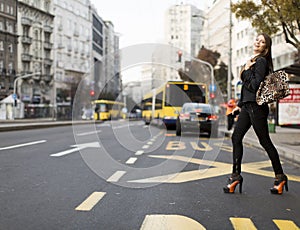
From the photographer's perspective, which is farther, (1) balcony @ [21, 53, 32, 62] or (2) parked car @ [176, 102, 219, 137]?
(1) balcony @ [21, 53, 32, 62]

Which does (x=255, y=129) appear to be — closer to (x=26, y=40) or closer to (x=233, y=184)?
(x=233, y=184)

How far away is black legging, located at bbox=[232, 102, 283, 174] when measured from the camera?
19.9ft

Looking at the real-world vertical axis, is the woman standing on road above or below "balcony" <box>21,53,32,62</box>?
below

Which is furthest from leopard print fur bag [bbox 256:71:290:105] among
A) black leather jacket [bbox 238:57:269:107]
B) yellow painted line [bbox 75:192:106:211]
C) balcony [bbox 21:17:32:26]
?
balcony [bbox 21:17:32:26]

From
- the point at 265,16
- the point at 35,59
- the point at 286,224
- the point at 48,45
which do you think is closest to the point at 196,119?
the point at 265,16

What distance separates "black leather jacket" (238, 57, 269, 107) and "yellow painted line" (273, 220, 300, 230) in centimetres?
186

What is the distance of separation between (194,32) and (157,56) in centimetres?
8857

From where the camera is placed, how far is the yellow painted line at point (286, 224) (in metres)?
4.38

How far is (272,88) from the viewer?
5918 millimetres

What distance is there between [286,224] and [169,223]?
1.13 metres

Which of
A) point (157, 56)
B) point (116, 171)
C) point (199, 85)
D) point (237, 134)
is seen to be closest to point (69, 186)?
point (116, 171)

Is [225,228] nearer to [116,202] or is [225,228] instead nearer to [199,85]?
[116,202]

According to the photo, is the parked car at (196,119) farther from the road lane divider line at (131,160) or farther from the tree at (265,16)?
the road lane divider line at (131,160)

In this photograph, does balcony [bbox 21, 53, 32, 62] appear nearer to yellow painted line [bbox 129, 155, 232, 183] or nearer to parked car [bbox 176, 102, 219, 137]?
parked car [bbox 176, 102, 219, 137]
